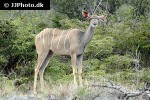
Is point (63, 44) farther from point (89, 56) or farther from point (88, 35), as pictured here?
point (89, 56)

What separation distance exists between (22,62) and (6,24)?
101 cm

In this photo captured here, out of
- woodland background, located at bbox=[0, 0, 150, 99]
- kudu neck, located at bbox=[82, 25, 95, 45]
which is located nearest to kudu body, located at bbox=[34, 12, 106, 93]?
kudu neck, located at bbox=[82, 25, 95, 45]

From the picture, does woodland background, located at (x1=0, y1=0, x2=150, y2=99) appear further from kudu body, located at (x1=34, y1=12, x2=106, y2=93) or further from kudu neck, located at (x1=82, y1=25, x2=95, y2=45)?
kudu neck, located at (x1=82, y1=25, x2=95, y2=45)

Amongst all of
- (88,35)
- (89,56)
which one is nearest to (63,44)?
(88,35)

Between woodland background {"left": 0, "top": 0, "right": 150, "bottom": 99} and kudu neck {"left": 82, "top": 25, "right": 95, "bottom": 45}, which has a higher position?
kudu neck {"left": 82, "top": 25, "right": 95, "bottom": 45}

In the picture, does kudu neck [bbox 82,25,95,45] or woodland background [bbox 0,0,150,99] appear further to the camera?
woodland background [bbox 0,0,150,99]

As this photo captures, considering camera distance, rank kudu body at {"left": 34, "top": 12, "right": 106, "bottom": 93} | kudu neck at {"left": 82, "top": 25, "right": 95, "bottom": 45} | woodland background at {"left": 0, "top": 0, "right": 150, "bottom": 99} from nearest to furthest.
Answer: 1. kudu body at {"left": 34, "top": 12, "right": 106, "bottom": 93}
2. kudu neck at {"left": 82, "top": 25, "right": 95, "bottom": 45}
3. woodland background at {"left": 0, "top": 0, "right": 150, "bottom": 99}

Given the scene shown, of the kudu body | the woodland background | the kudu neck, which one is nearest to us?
the kudu body

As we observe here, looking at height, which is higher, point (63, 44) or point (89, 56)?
point (63, 44)

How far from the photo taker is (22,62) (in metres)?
11.7

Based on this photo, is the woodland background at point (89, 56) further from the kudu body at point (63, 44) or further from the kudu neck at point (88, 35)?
the kudu neck at point (88, 35)

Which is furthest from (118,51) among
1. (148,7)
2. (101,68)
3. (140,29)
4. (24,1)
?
(148,7)

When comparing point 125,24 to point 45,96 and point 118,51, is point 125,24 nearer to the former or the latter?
point 118,51

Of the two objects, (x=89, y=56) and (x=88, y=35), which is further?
(x=89, y=56)
